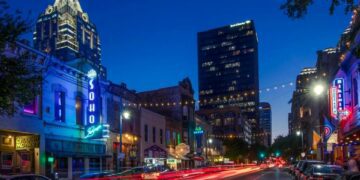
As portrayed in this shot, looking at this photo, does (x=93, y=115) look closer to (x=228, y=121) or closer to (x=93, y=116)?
(x=93, y=116)

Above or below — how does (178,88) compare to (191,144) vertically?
above

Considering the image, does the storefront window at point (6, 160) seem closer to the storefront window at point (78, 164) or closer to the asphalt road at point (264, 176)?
the storefront window at point (78, 164)

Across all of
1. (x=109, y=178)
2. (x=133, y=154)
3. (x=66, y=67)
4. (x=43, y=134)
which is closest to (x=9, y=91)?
(x=109, y=178)

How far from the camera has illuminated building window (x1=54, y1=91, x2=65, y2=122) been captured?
3334 cm

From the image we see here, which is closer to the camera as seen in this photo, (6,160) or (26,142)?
(6,160)

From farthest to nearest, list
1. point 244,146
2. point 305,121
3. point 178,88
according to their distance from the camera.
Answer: point 244,146 → point 305,121 → point 178,88

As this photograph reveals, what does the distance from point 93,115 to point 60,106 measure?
384 cm

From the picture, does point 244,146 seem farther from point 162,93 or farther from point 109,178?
point 109,178

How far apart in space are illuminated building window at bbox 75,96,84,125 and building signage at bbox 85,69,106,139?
0.43 meters

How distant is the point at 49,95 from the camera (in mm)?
32500

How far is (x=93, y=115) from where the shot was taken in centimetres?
3712

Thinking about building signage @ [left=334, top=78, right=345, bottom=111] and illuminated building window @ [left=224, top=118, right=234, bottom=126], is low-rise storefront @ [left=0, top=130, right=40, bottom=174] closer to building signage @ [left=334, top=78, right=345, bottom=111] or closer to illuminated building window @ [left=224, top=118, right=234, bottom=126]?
building signage @ [left=334, top=78, right=345, bottom=111]

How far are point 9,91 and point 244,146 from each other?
105281 millimetres

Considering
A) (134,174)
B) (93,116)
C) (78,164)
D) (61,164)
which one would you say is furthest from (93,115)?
(134,174)
